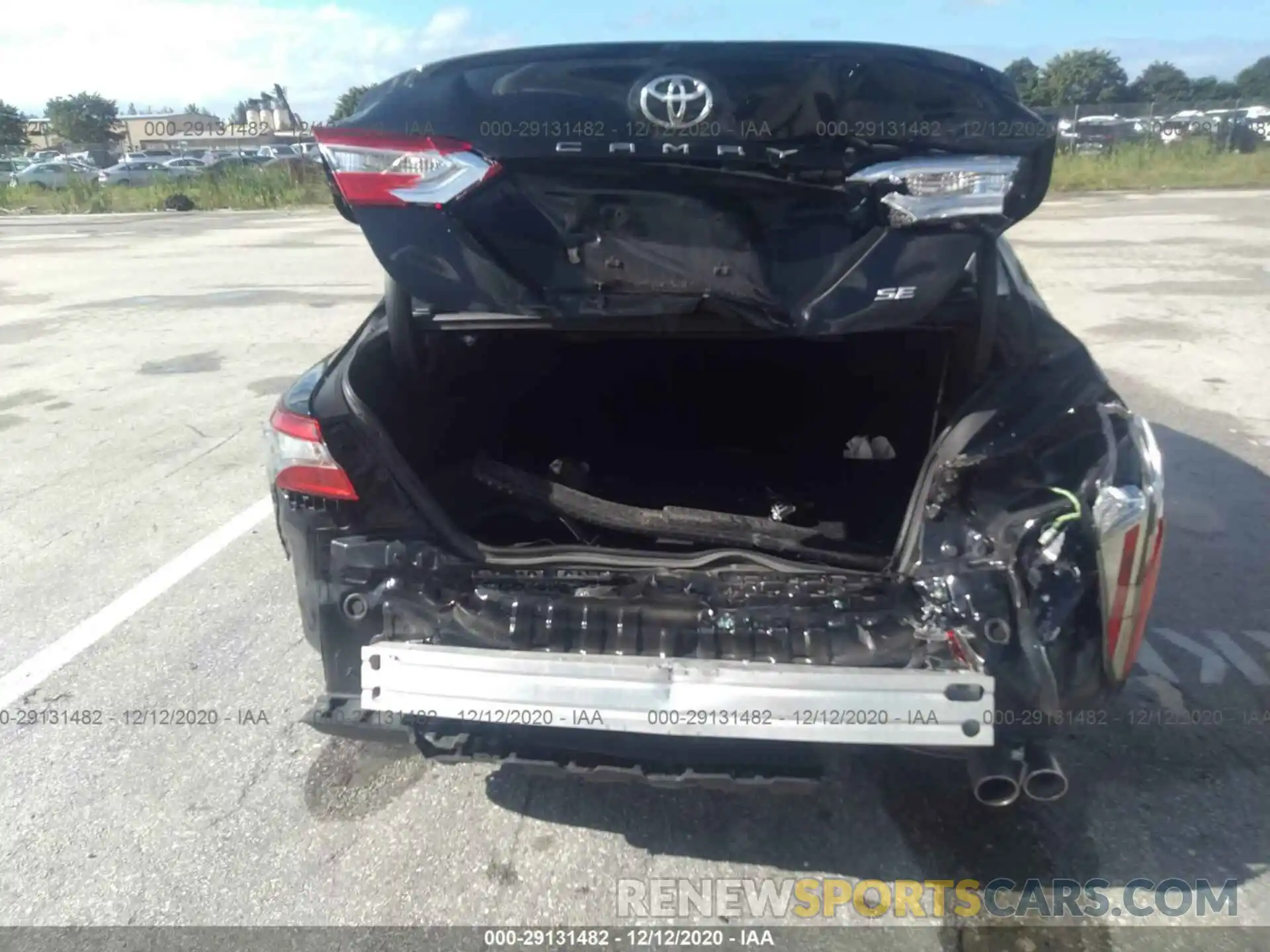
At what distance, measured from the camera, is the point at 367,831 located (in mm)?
2793

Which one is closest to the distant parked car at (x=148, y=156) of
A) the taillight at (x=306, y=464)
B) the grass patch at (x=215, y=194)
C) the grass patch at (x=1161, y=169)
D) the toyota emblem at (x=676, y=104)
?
the grass patch at (x=215, y=194)

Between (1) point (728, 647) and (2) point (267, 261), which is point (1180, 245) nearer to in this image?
(2) point (267, 261)

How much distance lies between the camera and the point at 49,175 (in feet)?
134

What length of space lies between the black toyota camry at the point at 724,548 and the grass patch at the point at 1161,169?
25076 millimetres

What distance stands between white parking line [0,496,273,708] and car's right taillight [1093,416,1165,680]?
3.32 meters

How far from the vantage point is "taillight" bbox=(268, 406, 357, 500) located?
102 inches

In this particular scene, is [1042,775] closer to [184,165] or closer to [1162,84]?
[184,165]

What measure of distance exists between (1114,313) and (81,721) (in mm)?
8825

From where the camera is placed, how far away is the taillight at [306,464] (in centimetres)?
260

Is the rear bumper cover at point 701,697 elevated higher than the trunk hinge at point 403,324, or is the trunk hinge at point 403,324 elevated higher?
the trunk hinge at point 403,324

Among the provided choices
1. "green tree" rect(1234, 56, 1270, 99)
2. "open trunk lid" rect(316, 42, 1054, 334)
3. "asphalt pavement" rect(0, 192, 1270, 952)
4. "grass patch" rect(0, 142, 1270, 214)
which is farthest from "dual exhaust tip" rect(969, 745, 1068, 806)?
"green tree" rect(1234, 56, 1270, 99)

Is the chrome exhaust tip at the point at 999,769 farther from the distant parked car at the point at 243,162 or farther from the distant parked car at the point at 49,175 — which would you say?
the distant parked car at the point at 49,175

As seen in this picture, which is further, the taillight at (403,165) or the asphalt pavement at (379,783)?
the asphalt pavement at (379,783)

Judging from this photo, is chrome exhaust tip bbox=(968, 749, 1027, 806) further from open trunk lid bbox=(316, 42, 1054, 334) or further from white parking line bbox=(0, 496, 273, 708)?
white parking line bbox=(0, 496, 273, 708)
